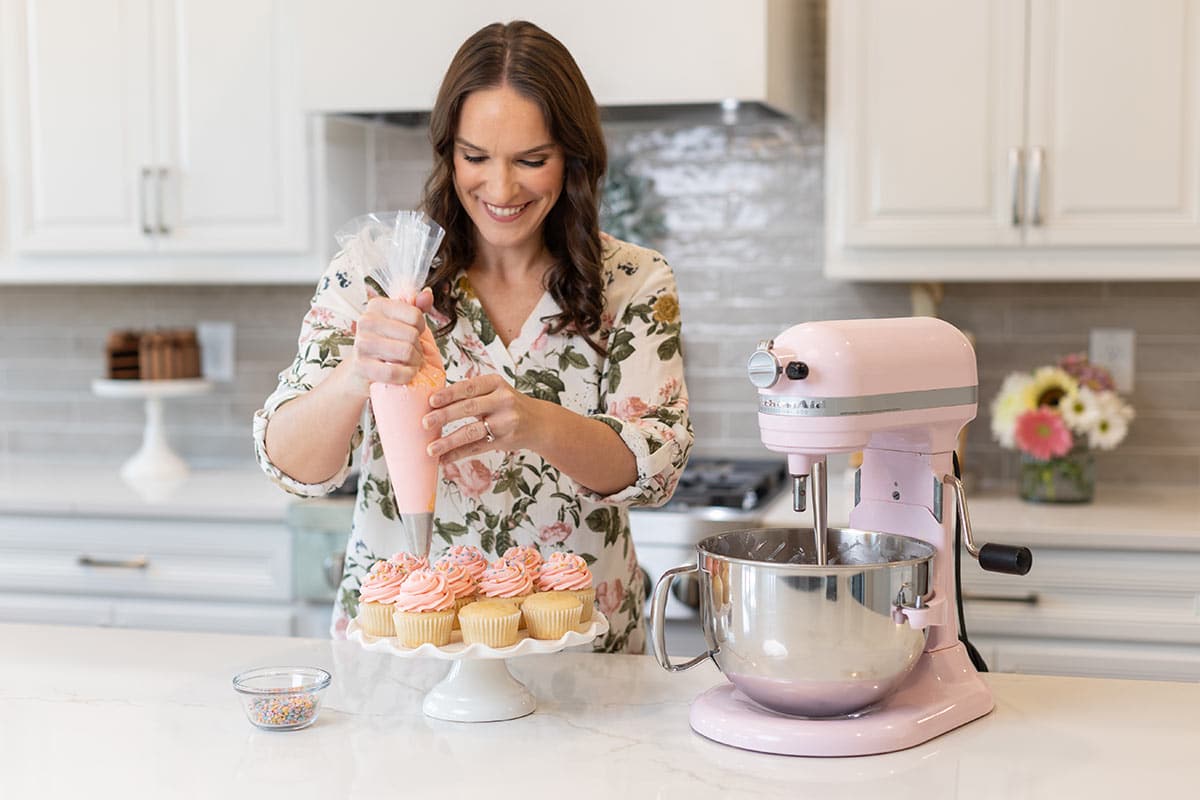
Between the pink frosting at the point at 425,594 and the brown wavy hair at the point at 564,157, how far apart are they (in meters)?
0.54

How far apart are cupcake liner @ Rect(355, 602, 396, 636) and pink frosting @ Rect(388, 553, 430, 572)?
5cm

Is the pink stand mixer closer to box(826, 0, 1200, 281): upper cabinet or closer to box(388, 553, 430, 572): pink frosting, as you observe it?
box(388, 553, 430, 572): pink frosting

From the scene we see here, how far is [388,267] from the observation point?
1390mm

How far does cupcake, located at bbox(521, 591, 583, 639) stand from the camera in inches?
52.4

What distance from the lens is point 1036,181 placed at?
2.65 m

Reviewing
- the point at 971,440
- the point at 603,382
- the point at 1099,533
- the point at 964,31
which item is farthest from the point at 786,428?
the point at 971,440

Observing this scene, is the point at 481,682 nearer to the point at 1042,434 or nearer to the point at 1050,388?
the point at 1042,434

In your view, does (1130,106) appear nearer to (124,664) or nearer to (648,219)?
(648,219)

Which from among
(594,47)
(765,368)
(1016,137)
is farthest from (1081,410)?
(765,368)

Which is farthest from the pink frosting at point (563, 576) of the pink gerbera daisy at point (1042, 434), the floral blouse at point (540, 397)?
the pink gerbera daisy at point (1042, 434)

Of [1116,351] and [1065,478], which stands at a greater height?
[1116,351]

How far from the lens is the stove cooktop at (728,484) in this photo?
2641 mm

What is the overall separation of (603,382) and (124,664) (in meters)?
0.72

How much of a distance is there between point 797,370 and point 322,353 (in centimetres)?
67
